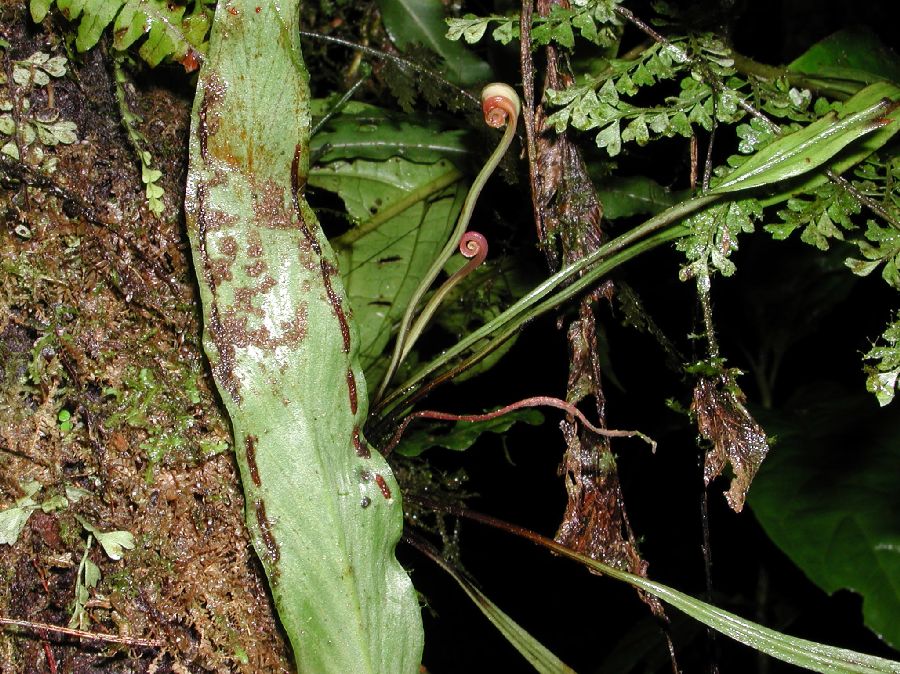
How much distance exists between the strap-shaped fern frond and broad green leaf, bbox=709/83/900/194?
75 cm

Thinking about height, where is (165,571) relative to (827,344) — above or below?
above

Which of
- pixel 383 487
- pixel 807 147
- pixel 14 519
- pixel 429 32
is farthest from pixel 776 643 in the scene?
pixel 429 32

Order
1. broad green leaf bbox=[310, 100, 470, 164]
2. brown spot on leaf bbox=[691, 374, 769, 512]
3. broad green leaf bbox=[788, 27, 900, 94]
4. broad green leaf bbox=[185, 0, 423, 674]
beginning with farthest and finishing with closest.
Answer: broad green leaf bbox=[310, 100, 470, 164] → broad green leaf bbox=[788, 27, 900, 94] → brown spot on leaf bbox=[691, 374, 769, 512] → broad green leaf bbox=[185, 0, 423, 674]

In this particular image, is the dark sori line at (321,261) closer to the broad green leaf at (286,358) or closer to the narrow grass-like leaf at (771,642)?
the broad green leaf at (286,358)

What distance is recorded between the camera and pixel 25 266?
988mm

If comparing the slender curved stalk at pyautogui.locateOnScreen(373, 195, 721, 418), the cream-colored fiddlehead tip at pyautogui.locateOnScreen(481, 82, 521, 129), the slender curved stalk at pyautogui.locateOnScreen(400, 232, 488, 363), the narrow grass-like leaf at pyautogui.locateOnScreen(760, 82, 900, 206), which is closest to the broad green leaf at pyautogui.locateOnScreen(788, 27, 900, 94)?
the narrow grass-like leaf at pyautogui.locateOnScreen(760, 82, 900, 206)

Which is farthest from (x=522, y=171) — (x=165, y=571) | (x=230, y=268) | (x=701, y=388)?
(x=165, y=571)

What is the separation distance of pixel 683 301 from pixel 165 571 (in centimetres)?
140

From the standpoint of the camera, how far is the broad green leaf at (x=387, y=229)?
1467 mm

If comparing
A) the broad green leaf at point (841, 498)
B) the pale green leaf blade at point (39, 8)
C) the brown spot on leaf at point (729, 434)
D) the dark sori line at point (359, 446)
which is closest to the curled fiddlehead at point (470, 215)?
the dark sori line at point (359, 446)

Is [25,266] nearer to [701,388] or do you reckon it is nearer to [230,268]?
[230,268]

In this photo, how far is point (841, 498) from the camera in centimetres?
141

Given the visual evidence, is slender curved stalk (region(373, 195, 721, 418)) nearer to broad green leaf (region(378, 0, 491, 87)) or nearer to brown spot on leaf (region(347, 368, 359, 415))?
brown spot on leaf (region(347, 368, 359, 415))

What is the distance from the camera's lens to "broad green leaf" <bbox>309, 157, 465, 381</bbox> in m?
1.47
